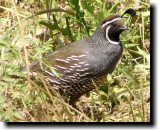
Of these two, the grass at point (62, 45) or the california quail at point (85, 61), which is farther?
the california quail at point (85, 61)

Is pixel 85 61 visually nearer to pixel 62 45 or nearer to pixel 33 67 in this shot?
pixel 33 67

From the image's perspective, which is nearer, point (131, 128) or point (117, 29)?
point (131, 128)

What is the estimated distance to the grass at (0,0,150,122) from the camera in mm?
4078

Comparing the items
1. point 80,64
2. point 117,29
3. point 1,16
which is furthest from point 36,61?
point 1,16

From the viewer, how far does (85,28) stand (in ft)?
17.1

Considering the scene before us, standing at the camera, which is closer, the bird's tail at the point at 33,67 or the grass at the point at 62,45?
the grass at the point at 62,45

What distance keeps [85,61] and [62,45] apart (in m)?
0.62

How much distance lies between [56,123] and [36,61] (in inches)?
35.9

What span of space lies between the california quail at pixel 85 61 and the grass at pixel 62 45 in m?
0.10

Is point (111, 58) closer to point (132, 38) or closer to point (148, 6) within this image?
point (132, 38)

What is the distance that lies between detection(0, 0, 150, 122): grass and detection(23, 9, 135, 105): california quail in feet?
0.31

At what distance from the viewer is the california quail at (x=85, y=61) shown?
4656mm

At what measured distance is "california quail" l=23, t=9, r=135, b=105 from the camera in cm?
466

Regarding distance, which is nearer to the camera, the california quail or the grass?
the grass
